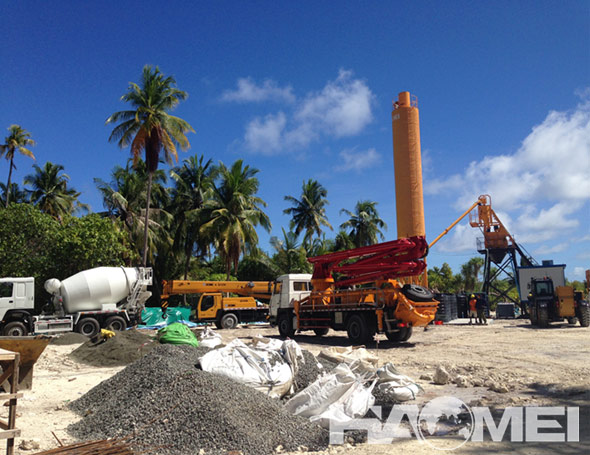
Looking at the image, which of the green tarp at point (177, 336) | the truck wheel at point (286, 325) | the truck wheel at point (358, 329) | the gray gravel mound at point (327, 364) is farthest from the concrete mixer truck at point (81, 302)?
the gray gravel mound at point (327, 364)

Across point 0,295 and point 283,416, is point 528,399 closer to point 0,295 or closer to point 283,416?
point 283,416

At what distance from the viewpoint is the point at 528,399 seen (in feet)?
23.7

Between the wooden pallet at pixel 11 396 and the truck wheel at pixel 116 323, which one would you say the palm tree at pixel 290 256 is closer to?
the truck wheel at pixel 116 323

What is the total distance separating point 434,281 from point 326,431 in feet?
152

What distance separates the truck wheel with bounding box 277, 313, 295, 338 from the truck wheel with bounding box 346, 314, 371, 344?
3700mm

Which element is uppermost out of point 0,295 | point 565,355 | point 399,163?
point 399,163

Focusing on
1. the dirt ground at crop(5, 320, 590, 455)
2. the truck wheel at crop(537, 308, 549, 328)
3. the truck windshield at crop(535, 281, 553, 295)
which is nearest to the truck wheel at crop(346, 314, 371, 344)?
the dirt ground at crop(5, 320, 590, 455)

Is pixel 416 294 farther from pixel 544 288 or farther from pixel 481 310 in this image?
pixel 481 310

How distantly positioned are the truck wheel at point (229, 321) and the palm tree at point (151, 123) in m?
6.25

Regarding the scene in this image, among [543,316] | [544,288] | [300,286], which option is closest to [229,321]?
[300,286]

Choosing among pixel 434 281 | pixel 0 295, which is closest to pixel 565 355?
pixel 0 295

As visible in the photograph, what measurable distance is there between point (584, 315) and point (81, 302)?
23359 millimetres

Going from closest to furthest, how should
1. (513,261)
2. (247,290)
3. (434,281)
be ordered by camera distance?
(247,290)
(513,261)
(434,281)

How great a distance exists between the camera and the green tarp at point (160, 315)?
24953mm
